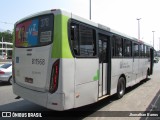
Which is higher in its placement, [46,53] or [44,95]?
[46,53]

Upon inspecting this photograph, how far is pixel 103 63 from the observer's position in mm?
8031

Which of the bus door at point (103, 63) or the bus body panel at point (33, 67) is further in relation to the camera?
the bus door at point (103, 63)

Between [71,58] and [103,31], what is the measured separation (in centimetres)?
255

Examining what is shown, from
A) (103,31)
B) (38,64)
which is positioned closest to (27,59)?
(38,64)

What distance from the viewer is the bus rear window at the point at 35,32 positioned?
19.1 feet

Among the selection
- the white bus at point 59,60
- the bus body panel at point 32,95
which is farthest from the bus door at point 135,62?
the bus body panel at point 32,95

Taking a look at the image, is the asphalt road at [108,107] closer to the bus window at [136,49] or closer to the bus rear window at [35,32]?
the bus rear window at [35,32]

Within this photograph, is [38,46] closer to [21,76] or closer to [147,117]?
[21,76]

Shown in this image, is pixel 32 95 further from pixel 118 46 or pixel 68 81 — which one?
pixel 118 46

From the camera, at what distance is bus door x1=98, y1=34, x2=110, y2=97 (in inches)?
303

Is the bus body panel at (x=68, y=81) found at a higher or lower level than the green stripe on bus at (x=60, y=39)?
lower

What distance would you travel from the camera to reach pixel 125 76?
10.4 metres

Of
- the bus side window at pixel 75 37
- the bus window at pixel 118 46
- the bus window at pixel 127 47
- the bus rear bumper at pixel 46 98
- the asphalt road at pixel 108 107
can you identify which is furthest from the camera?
the bus window at pixel 127 47

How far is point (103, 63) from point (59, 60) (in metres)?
2.92
